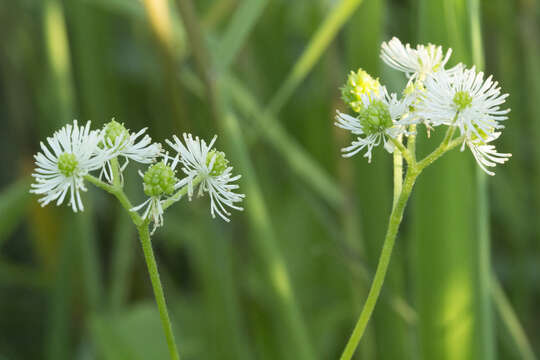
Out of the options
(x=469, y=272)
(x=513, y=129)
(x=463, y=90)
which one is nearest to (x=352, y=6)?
(x=469, y=272)

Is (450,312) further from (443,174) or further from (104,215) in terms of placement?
(104,215)

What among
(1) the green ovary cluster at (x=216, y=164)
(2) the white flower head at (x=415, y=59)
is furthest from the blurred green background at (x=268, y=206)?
(1) the green ovary cluster at (x=216, y=164)

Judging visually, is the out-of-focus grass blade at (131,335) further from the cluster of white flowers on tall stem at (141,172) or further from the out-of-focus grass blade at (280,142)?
the cluster of white flowers on tall stem at (141,172)

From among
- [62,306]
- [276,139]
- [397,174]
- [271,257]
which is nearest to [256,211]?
[271,257]

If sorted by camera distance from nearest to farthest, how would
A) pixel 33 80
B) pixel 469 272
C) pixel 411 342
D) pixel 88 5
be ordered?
1. pixel 469 272
2. pixel 411 342
3. pixel 88 5
4. pixel 33 80

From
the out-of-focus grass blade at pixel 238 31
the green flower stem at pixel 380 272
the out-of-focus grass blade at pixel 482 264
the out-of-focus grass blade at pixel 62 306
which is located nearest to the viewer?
the green flower stem at pixel 380 272

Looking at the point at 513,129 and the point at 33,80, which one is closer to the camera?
the point at 513,129

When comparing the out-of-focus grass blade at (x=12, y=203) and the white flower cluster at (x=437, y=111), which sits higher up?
the out-of-focus grass blade at (x=12, y=203)
